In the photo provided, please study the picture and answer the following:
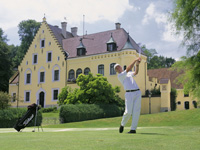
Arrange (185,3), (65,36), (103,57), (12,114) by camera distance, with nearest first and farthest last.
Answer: (185,3) < (12,114) < (103,57) < (65,36)

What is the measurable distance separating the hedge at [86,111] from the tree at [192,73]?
10.9 meters

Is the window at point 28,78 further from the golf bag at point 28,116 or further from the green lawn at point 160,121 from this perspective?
the golf bag at point 28,116

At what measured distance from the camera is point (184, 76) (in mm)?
20844

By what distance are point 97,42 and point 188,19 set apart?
2373 centimetres

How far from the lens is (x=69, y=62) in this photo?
42.4m

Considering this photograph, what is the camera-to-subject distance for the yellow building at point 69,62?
3719cm

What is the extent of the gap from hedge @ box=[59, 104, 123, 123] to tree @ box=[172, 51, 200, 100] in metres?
10.9

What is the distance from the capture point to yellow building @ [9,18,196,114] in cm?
3719

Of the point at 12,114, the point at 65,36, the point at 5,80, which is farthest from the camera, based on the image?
the point at 5,80

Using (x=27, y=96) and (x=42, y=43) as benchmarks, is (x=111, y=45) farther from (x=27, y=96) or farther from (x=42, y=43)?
(x=27, y=96)

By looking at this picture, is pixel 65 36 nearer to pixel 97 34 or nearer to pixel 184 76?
pixel 97 34

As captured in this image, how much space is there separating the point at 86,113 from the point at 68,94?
17.7 feet

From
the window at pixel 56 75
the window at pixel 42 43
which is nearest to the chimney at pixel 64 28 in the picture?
the window at pixel 42 43

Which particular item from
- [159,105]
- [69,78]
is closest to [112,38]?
[69,78]
